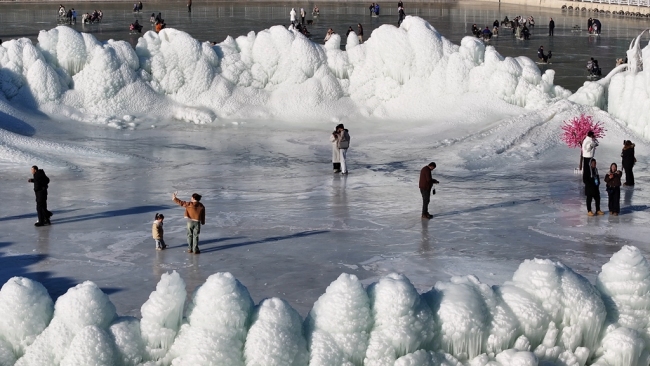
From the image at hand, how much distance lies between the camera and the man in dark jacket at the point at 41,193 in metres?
18.7

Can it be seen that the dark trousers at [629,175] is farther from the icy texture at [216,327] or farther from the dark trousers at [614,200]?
Result: the icy texture at [216,327]

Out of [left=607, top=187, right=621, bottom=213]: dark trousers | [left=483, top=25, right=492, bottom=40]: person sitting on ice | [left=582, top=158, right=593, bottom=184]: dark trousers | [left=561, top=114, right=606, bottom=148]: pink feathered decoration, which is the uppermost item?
[left=483, top=25, right=492, bottom=40]: person sitting on ice

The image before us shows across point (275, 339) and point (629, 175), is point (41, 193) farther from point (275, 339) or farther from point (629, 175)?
point (629, 175)

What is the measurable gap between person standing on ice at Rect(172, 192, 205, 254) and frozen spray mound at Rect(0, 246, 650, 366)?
14.0ft

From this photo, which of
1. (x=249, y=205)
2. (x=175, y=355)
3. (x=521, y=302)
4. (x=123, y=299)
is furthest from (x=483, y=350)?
(x=249, y=205)

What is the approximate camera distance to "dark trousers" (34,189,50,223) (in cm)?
1880

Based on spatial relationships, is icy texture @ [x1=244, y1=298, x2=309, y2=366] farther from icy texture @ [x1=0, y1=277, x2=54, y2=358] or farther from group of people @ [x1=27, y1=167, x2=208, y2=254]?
group of people @ [x1=27, y1=167, x2=208, y2=254]

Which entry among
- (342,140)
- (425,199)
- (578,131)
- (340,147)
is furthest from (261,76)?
(425,199)

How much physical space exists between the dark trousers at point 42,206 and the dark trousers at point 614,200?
8.82 meters

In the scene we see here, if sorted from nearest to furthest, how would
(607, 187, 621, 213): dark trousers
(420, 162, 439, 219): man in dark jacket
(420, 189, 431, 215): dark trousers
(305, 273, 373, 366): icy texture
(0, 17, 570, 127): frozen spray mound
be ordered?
(305, 273, 373, 366): icy texture → (420, 162, 439, 219): man in dark jacket → (420, 189, 431, 215): dark trousers → (607, 187, 621, 213): dark trousers → (0, 17, 570, 127): frozen spray mound

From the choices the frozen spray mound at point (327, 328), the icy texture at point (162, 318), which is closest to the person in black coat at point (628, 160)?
the frozen spray mound at point (327, 328)

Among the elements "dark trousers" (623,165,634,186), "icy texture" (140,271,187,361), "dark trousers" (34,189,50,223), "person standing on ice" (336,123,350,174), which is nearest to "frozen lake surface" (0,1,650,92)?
"dark trousers" (623,165,634,186)

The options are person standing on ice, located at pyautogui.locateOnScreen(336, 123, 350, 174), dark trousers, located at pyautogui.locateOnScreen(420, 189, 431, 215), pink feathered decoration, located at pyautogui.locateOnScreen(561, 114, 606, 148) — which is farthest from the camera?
pink feathered decoration, located at pyautogui.locateOnScreen(561, 114, 606, 148)

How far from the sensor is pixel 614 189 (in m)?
19.7
